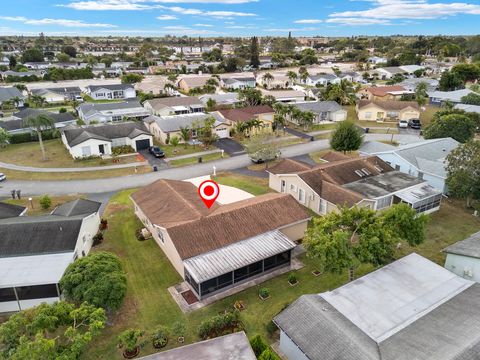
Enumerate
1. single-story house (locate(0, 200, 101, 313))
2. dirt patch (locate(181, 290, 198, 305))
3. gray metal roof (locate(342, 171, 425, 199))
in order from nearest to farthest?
1. single-story house (locate(0, 200, 101, 313))
2. dirt patch (locate(181, 290, 198, 305))
3. gray metal roof (locate(342, 171, 425, 199))

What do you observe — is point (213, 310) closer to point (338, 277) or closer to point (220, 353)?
point (220, 353)

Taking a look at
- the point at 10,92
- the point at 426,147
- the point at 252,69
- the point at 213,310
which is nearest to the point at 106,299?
the point at 213,310

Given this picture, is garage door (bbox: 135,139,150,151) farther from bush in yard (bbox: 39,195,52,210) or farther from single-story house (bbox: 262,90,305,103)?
single-story house (bbox: 262,90,305,103)

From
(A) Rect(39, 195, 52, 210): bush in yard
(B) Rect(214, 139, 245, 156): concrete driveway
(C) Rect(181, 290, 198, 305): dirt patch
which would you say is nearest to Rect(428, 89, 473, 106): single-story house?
(B) Rect(214, 139, 245, 156): concrete driveway

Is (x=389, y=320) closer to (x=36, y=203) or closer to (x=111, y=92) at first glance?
(x=36, y=203)

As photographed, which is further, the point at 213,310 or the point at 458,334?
the point at 213,310

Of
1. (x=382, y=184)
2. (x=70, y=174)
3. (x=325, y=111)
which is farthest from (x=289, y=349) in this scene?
(x=325, y=111)
